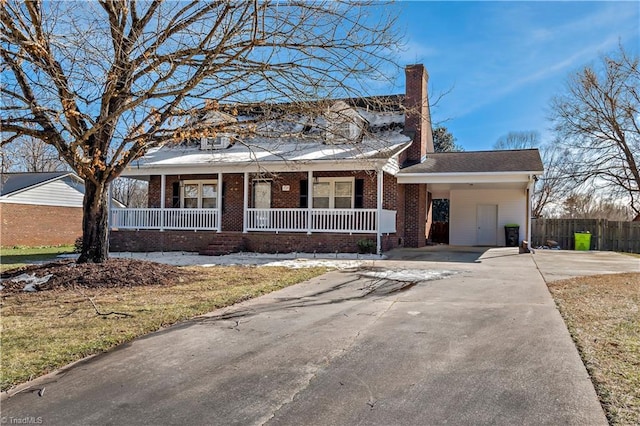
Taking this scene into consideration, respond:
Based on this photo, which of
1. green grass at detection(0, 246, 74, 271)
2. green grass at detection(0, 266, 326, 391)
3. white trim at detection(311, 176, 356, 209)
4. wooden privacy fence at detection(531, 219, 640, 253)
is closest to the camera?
green grass at detection(0, 266, 326, 391)

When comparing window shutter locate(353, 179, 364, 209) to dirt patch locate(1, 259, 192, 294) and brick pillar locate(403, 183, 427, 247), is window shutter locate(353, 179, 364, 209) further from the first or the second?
dirt patch locate(1, 259, 192, 294)

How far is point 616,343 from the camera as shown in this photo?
204 inches

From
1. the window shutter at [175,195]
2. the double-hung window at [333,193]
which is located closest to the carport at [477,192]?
the double-hung window at [333,193]

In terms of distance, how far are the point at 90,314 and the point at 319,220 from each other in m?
11.3

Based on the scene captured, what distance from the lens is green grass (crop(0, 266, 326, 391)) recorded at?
4695 millimetres

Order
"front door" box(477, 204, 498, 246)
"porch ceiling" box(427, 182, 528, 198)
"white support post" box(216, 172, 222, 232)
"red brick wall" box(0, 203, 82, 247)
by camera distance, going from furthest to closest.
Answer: "red brick wall" box(0, 203, 82, 247), "front door" box(477, 204, 498, 246), "porch ceiling" box(427, 182, 528, 198), "white support post" box(216, 172, 222, 232)

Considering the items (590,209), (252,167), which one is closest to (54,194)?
(252,167)

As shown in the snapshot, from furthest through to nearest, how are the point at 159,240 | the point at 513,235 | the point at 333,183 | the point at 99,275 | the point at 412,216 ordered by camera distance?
1. the point at 513,235
2. the point at 412,216
3. the point at 159,240
4. the point at 333,183
5. the point at 99,275

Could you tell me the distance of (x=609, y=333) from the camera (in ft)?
18.5

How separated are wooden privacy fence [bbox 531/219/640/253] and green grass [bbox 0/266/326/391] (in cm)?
1856

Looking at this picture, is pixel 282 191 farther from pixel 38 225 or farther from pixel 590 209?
pixel 590 209

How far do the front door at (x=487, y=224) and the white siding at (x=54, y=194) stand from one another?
24.3 m

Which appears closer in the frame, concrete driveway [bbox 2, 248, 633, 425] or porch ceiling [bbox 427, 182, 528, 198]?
concrete driveway [bbox 2, 248, 633, 425]

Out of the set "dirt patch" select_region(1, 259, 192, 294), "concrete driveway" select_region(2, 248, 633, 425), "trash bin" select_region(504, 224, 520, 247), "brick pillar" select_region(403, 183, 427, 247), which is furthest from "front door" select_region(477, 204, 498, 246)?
"dirt patch" select_region(1, 259, 192, 294)
